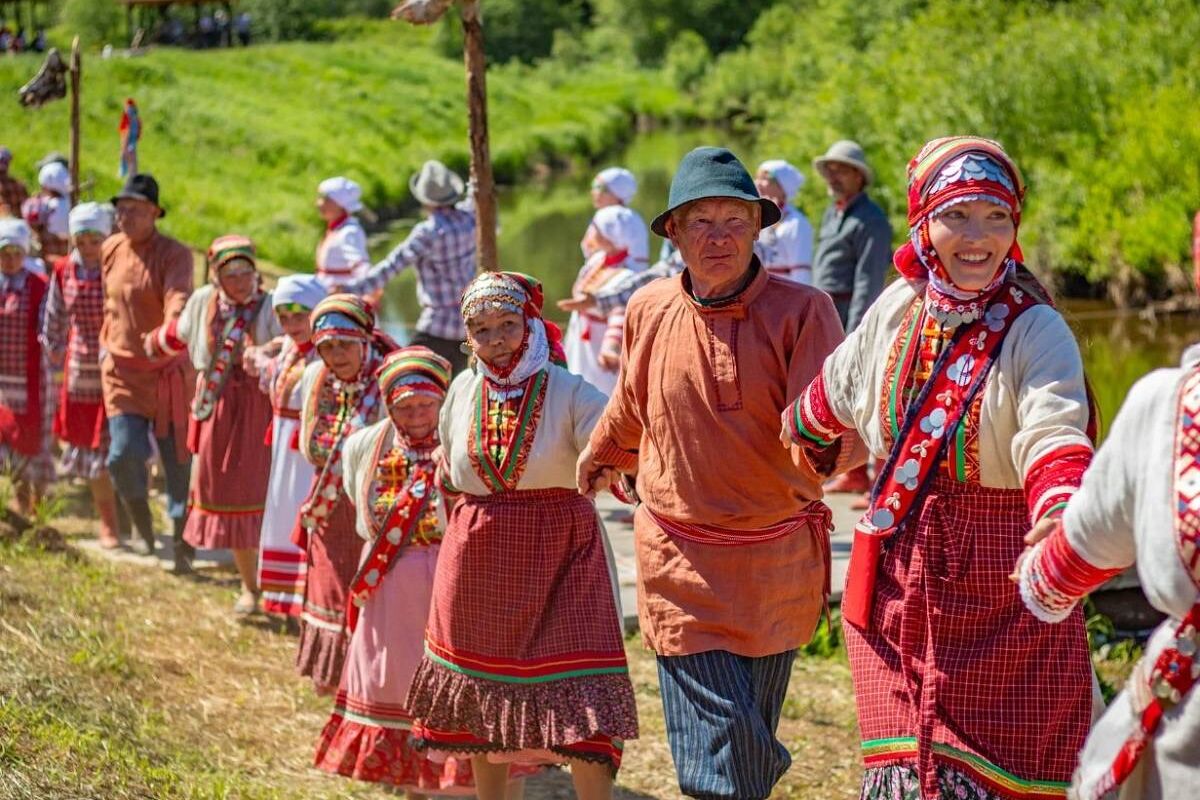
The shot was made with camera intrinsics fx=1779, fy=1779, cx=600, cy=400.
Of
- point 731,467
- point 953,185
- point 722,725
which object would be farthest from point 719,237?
point 722,725

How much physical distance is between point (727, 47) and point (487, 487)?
222ft

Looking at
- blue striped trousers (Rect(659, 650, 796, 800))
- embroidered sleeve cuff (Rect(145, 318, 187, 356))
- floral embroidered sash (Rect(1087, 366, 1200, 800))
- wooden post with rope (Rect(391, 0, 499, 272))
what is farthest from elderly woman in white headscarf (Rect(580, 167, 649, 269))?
floral embroidered sash (Rect(1087, 366, 1200, 800))

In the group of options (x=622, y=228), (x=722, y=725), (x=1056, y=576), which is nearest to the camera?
(x=1056, y=576)

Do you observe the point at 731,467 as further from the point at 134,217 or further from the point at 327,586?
the point at 134,217

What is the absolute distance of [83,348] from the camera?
9539 mm

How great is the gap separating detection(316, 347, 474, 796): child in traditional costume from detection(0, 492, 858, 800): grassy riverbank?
318 mm

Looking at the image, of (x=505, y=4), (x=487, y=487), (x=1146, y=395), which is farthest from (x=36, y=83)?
(x=505, y=4)

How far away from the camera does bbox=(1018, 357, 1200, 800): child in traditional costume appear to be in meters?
2.94

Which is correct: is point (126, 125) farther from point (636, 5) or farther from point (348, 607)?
point (636, 5)

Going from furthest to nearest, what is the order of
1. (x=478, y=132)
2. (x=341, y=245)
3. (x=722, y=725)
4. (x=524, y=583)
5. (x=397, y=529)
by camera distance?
1. (x=341, y=245)
2. (x=478, y=132)
3. (x=397, y=529)
4. (x=524, y=583)
5. (x=722, y=725)

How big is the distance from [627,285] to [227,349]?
211cm

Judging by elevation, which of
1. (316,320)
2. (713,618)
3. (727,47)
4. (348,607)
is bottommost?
(348,607)

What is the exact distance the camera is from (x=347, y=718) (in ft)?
19.5

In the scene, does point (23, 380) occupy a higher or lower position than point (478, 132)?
lower
